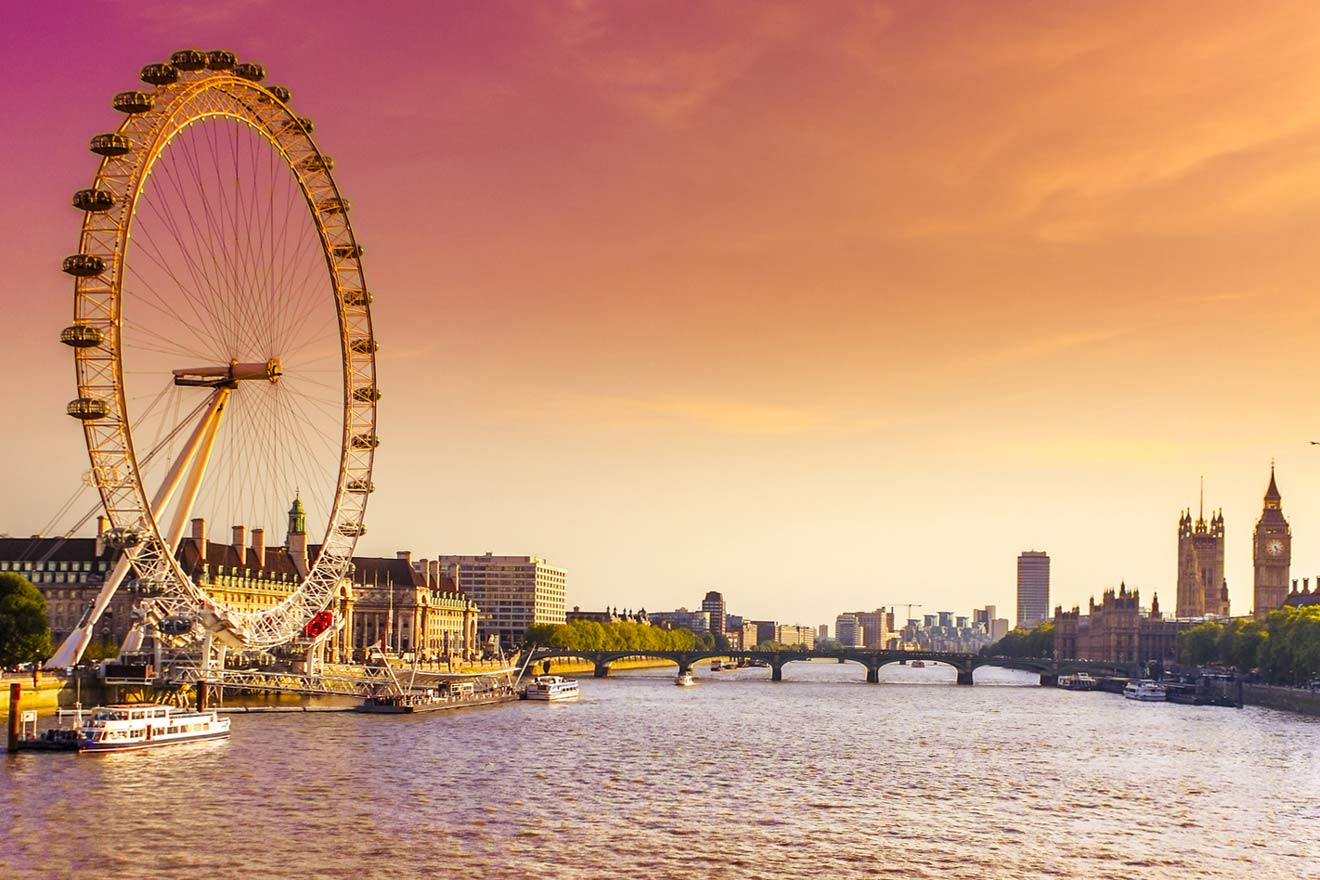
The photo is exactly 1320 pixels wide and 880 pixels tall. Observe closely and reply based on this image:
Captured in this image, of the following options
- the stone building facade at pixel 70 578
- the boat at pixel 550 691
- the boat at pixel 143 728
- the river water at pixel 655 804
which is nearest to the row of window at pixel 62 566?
the stone building facade at pixel 70 578

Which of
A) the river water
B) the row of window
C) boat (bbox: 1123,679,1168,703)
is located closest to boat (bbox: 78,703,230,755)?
the river water

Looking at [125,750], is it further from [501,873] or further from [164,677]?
[501,873]

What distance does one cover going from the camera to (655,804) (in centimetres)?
7412

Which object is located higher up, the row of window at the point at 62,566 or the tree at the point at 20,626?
the row of window at the point at 62,566

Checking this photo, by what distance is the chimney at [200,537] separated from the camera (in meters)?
176

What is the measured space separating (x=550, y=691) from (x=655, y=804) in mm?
85648

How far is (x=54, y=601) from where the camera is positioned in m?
174

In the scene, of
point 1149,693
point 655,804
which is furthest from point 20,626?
point 1149,693

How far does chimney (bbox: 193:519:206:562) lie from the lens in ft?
578

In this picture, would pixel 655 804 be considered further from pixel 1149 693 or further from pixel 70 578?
pixel 1149 693

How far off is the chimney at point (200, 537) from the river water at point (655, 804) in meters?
58.8

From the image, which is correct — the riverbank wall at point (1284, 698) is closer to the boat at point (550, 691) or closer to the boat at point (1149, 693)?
the boat at point (1149, 693)

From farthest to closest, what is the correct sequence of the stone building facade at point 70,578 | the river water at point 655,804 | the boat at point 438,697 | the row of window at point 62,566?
the row of window at point 62,566 → the stone building facade at point 70,578 → the boat at point 438,697 → the river water at point 655,804

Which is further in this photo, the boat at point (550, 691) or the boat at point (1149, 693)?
the boat at point (1149, 693)
